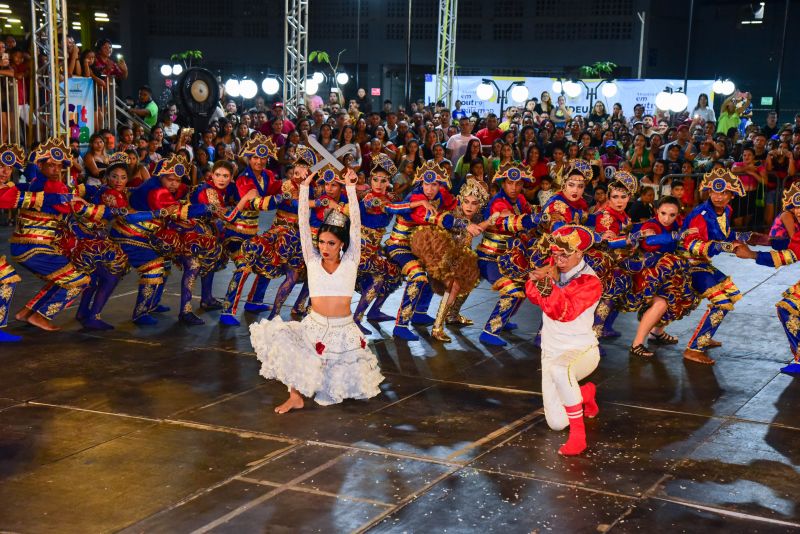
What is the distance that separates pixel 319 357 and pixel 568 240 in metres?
1.78

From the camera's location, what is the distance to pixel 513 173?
320 inches

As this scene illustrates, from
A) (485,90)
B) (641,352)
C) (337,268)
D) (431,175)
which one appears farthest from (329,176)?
(485,90)

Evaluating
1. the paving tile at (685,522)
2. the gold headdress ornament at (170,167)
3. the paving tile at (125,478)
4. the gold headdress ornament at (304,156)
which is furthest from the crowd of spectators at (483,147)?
the paving tile at (685,522)

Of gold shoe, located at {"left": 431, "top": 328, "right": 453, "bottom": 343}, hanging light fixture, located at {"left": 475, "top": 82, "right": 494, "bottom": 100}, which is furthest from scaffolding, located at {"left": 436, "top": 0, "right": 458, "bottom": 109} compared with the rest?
gold shoe, located at {"left": 431, "top": 328, "right": 453, "bottom": 343}

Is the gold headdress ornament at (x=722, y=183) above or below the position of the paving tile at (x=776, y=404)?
above

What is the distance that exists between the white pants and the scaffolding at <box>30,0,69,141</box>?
28.6 ft

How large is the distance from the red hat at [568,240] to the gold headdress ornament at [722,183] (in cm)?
227

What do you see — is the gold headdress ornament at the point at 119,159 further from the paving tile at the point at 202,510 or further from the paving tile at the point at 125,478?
the paving tile at the point at 202,510

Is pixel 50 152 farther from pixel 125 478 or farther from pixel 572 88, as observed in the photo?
pixel 572 88

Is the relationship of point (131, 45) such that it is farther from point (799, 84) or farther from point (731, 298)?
point (731, 298)

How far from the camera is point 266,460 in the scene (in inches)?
211

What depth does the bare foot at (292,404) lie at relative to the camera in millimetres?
6195

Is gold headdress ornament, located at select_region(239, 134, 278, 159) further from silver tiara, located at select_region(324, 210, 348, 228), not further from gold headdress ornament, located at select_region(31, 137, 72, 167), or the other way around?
silver tiara, located at select_region(324, 210, 348, 228)

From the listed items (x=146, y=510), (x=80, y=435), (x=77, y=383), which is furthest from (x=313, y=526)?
(x=77, y=383)
